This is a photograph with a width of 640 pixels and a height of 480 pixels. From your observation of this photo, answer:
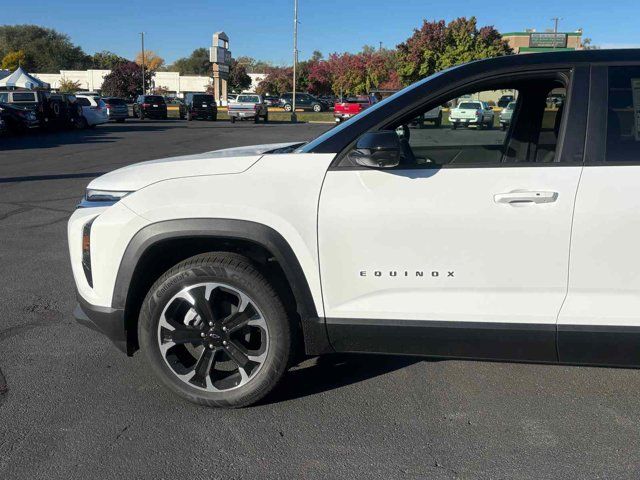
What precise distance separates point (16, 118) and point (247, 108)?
17.4 metres

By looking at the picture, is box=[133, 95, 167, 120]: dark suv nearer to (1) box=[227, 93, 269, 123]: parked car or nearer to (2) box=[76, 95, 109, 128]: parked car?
(1) box=[227, 93, 269, 123]: parked car

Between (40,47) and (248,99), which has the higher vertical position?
(40,47)

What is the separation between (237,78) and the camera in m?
86.2

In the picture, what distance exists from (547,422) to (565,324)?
2.01ft

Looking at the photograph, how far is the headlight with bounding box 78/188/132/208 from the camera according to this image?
337 centimetres

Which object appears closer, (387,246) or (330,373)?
(387,246)

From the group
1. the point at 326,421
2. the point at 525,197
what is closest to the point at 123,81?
the point at 326,421

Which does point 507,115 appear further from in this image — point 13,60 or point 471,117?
point 13,60

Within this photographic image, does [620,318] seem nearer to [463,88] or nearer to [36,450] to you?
[463,88]

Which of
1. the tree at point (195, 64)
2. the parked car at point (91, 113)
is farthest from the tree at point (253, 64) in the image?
the parked car at point (91, 113)

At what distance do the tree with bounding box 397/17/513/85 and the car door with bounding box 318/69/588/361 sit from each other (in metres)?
49.7

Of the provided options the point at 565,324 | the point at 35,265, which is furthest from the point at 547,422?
the point at 35,265

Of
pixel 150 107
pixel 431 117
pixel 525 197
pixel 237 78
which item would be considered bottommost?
pixel 525 197

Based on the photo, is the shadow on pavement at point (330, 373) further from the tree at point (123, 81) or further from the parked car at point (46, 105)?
the tree at point (123, 81)
